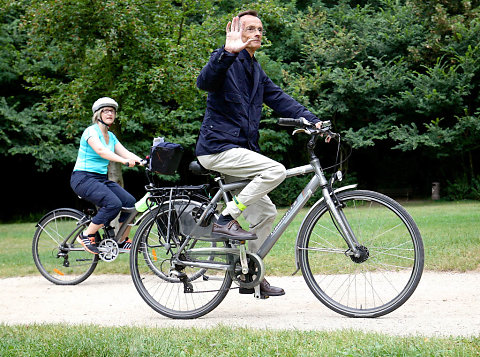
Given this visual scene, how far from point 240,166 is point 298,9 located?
23064mm

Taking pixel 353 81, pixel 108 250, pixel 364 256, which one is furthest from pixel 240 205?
pixel 353 81

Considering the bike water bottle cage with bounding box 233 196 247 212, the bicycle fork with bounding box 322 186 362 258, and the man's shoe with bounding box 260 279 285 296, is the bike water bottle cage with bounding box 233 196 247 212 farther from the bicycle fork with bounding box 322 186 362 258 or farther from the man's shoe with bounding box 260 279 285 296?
the man's shoe with bounding box 260 279 285 296

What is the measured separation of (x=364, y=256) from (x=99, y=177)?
3426mm

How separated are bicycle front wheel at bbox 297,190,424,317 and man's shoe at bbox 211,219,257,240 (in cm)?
43

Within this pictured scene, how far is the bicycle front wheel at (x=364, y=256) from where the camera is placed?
4.36 metres

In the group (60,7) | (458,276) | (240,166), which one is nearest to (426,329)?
(240,166)

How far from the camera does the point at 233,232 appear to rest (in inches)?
178

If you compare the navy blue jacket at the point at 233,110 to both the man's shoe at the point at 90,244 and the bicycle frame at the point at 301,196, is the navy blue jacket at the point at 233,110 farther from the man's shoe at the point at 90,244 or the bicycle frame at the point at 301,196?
the man's shoe at the point at 90,244

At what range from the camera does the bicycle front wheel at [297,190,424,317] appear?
436cm

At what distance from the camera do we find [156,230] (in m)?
5.07

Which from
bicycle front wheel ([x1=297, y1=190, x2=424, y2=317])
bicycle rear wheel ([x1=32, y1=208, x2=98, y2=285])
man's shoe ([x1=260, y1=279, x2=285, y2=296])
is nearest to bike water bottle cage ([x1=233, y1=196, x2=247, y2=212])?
bicycle front wheel ([x1=297, y1=190, x2=424, y2=317])

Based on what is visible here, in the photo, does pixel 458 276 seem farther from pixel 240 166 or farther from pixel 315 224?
pixel 240 166

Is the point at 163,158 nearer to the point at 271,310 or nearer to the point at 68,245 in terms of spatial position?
the point at 271,310

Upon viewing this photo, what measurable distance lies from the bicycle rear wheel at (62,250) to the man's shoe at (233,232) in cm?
271
